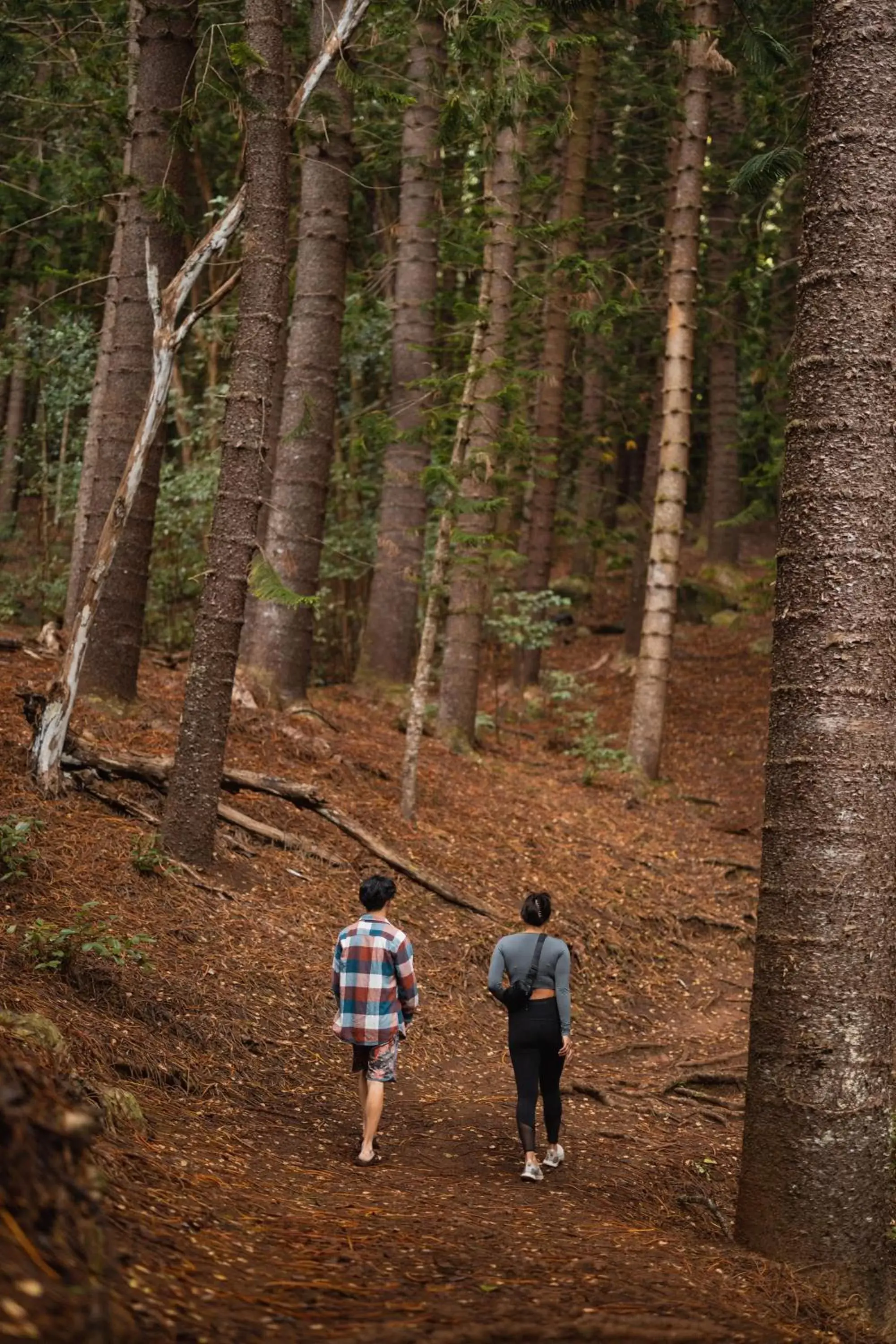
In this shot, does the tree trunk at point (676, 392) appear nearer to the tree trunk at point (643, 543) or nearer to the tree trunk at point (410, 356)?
the tree trunk at point (410, 356)

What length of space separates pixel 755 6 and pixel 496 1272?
8.00 meters

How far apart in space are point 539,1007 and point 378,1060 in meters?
1.01

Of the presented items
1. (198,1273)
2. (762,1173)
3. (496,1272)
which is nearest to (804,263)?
(762,1173)

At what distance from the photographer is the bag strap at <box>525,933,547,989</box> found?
7.00 metres

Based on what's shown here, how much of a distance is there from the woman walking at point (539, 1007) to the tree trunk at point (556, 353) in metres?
12.1

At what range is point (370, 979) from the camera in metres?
6.82

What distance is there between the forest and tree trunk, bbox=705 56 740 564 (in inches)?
14.8

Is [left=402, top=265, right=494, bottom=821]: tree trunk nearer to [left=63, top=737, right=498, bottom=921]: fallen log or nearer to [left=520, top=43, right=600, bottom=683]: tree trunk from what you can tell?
[left=63, top=737, right=498, bottom=921]: fallen log

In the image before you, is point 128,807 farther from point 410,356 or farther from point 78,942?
point 410,356

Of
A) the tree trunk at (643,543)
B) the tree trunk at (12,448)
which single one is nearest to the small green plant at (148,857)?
the tree trunk at (12,448)

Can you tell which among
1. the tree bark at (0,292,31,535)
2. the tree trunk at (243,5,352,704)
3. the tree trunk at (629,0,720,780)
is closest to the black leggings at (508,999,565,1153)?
the tree trunk at (243,5,352,704)

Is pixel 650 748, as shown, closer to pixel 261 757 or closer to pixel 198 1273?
pixel 261 757

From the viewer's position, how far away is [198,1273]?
3.86 meters

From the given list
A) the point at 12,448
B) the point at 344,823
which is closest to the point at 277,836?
the point at 344,823
